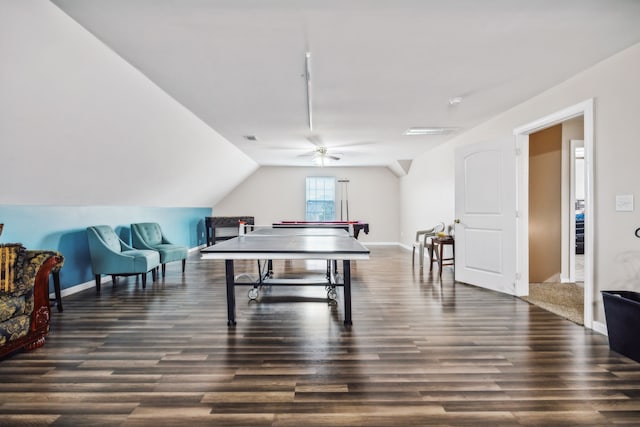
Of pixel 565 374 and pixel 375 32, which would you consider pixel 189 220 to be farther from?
pixel 565 374

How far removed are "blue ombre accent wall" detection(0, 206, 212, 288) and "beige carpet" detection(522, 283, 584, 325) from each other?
5.79 meters

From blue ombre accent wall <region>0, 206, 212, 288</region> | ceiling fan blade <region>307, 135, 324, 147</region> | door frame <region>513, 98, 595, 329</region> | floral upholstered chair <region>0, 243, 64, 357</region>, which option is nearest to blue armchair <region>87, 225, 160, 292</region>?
blue ombre accent wall <region>0, 206, 212, 288</region>

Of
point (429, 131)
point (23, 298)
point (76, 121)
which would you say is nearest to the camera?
point (23, 298)

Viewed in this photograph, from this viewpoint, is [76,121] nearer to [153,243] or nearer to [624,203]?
[153,243]

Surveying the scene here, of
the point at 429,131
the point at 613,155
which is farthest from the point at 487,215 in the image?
the point at 429,131

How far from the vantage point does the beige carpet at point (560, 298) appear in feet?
10.9

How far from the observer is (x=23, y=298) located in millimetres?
2461

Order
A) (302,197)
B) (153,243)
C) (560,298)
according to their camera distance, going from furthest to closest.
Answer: (302,197) → (153,243) → (560,298)

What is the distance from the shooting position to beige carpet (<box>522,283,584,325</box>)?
3.33 metres

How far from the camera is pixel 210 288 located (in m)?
4.50

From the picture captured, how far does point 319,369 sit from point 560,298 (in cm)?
338

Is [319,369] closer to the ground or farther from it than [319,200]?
closer to the ground

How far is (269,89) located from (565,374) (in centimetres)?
351

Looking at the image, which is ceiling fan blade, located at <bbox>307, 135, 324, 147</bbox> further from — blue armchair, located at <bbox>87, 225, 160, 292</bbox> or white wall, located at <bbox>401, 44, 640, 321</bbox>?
white wall, located at <bbox>401, 44, 640, 321</bbox>
